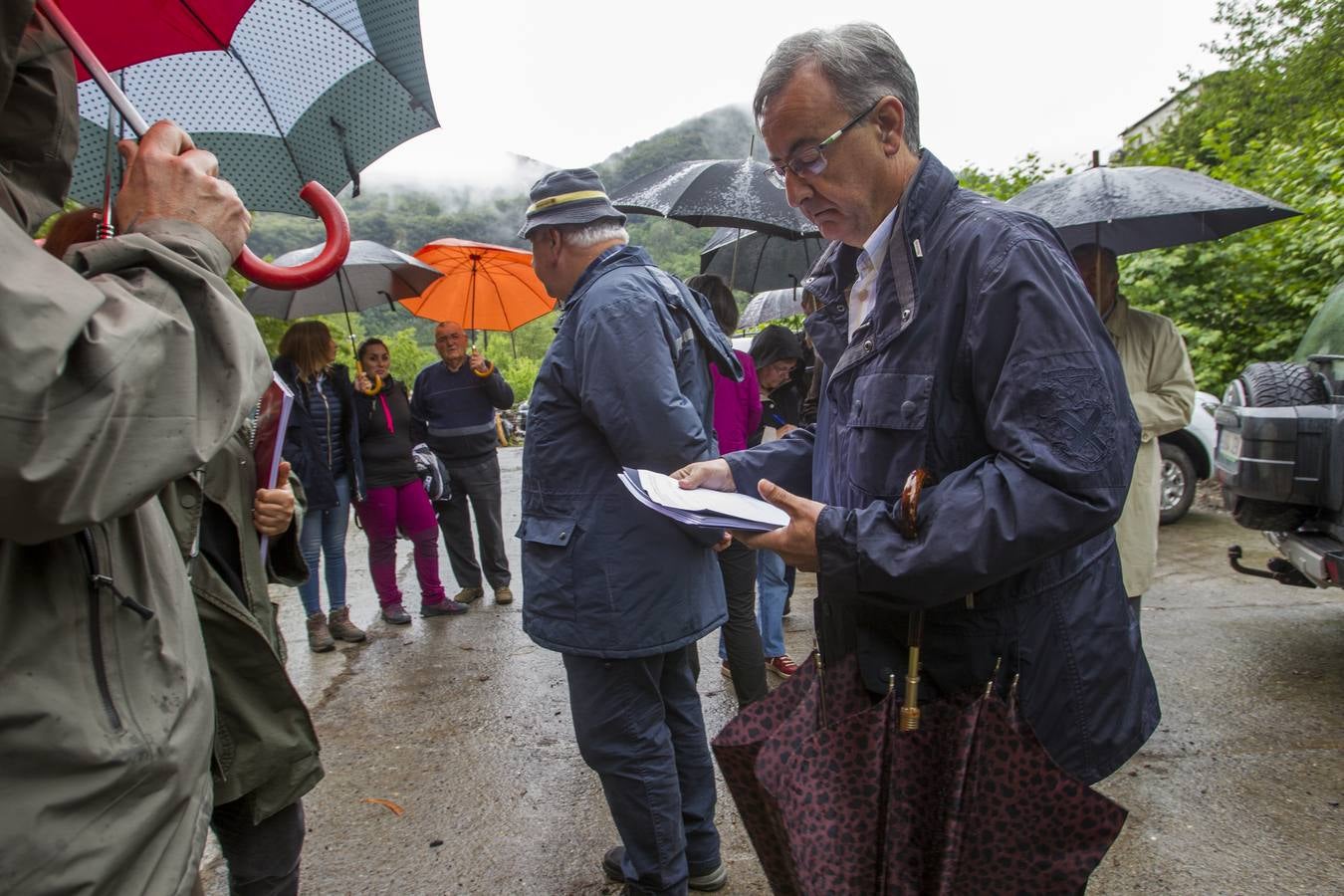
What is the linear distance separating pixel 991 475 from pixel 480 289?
21.3 ft

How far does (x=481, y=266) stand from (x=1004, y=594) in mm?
6271

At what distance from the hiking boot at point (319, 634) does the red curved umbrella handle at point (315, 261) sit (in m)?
4.13

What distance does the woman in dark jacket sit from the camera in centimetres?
534

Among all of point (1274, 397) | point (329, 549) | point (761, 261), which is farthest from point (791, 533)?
point (761, 261)

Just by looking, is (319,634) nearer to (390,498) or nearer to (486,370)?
(390,498)

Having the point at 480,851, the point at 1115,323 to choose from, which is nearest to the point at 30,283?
the point at 480,851

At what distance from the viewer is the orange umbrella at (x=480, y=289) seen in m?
6.79

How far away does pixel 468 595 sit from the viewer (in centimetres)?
614

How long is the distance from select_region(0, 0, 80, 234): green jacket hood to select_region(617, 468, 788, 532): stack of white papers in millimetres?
963

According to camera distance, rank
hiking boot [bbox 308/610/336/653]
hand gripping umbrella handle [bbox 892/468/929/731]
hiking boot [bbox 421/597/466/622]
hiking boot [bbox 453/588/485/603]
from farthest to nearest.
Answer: hiking boot [bbox 453/588/485/603] < hiking boot [bbox 421/597/466/622] < hiking boot [bbox 308/610/336/653] < hand gripping umbrella handle [bbox 892/468/929/731]

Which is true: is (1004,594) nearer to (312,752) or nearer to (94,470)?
(94,470)

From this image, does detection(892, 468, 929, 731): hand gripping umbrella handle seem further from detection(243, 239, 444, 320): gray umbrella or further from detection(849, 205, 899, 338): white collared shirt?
detection(243, 239, 444, 320): gray umbrella

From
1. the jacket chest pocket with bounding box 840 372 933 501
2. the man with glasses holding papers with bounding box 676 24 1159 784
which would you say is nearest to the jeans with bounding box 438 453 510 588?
the man with glasses holding papers with bounding box 676 24 1159 784

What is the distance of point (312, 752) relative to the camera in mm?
1978
